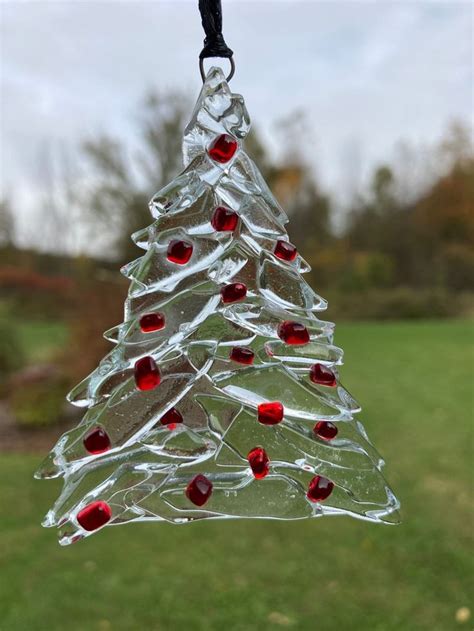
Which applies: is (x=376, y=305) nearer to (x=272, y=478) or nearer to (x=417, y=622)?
(x=417, y=622)

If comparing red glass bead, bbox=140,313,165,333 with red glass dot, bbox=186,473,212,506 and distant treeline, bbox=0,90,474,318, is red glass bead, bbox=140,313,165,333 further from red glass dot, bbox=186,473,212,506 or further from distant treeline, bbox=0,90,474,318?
distant treeline, bbox=0,90,474,318

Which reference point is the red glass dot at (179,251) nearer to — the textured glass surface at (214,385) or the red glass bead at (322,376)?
the textured glass surface at (214,385)

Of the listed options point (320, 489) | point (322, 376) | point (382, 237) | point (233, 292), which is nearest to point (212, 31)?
point (233, 292)

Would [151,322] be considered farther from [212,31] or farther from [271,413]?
[212,31]

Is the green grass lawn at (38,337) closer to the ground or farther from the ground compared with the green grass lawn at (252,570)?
closer to the ground

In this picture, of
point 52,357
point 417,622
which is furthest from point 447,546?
point 52,357

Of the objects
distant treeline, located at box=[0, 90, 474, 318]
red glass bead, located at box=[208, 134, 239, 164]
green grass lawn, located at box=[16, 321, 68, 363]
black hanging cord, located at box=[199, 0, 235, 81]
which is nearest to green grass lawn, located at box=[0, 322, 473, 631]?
red glass bead, located at box=[208, 134, 239, 164]

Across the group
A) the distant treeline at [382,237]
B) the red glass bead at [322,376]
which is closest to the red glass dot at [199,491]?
the red glass bead at [322,376]
